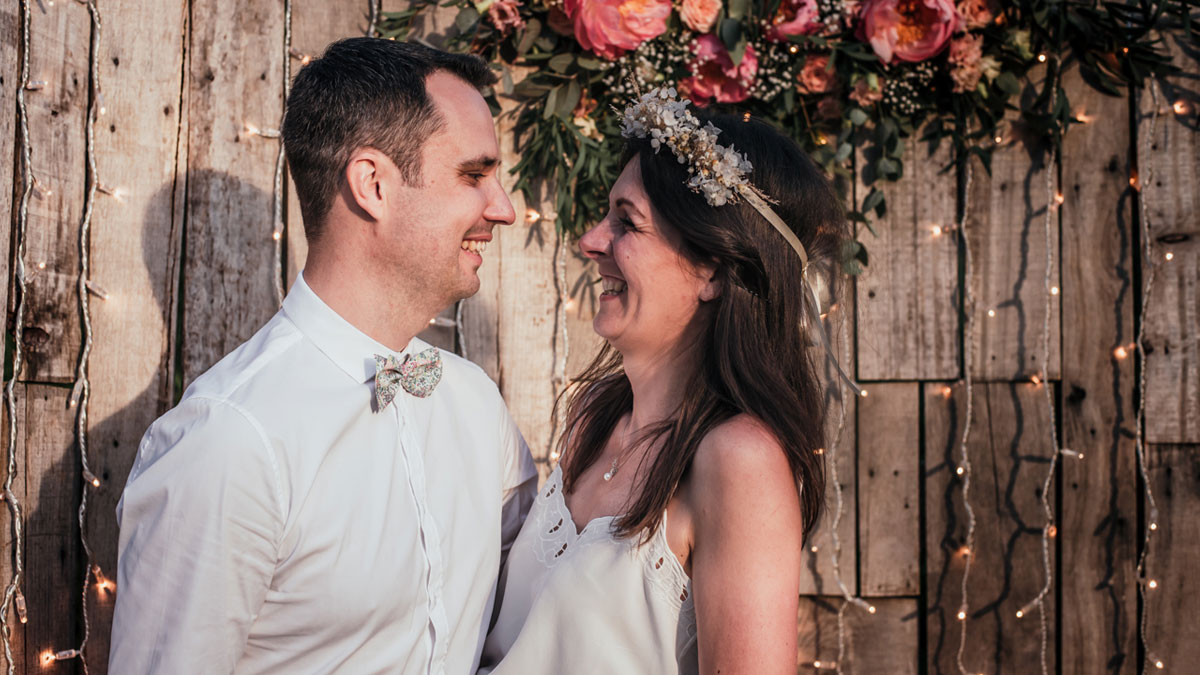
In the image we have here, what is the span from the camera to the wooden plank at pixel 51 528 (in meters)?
1.83

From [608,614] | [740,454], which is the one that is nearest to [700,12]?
[740,454]

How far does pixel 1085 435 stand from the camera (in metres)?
2.44

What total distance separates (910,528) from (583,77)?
1559mm

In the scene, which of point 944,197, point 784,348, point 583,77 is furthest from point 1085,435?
point 583,77

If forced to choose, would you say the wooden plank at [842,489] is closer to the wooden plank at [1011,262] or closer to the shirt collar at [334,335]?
the wooden plank at [1011,262]

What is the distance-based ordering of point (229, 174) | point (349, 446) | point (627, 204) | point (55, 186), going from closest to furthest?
1. point (349, 446)
2. point (627, 204)
3. point (55, 186)
4. point (229, 174)

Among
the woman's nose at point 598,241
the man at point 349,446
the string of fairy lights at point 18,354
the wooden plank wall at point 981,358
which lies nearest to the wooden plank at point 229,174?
the wooden plank wall at point 981,358

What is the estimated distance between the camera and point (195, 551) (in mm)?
1329

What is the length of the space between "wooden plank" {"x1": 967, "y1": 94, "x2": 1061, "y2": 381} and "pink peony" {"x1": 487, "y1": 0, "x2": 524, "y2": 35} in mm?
1345

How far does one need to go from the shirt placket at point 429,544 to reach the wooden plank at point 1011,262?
1646mm

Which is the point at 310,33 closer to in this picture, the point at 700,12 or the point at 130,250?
the point at 130,250

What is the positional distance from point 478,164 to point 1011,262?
5.23 ft

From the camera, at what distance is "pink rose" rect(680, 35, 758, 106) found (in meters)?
2.33

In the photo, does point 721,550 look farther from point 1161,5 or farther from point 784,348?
point 1161,5
